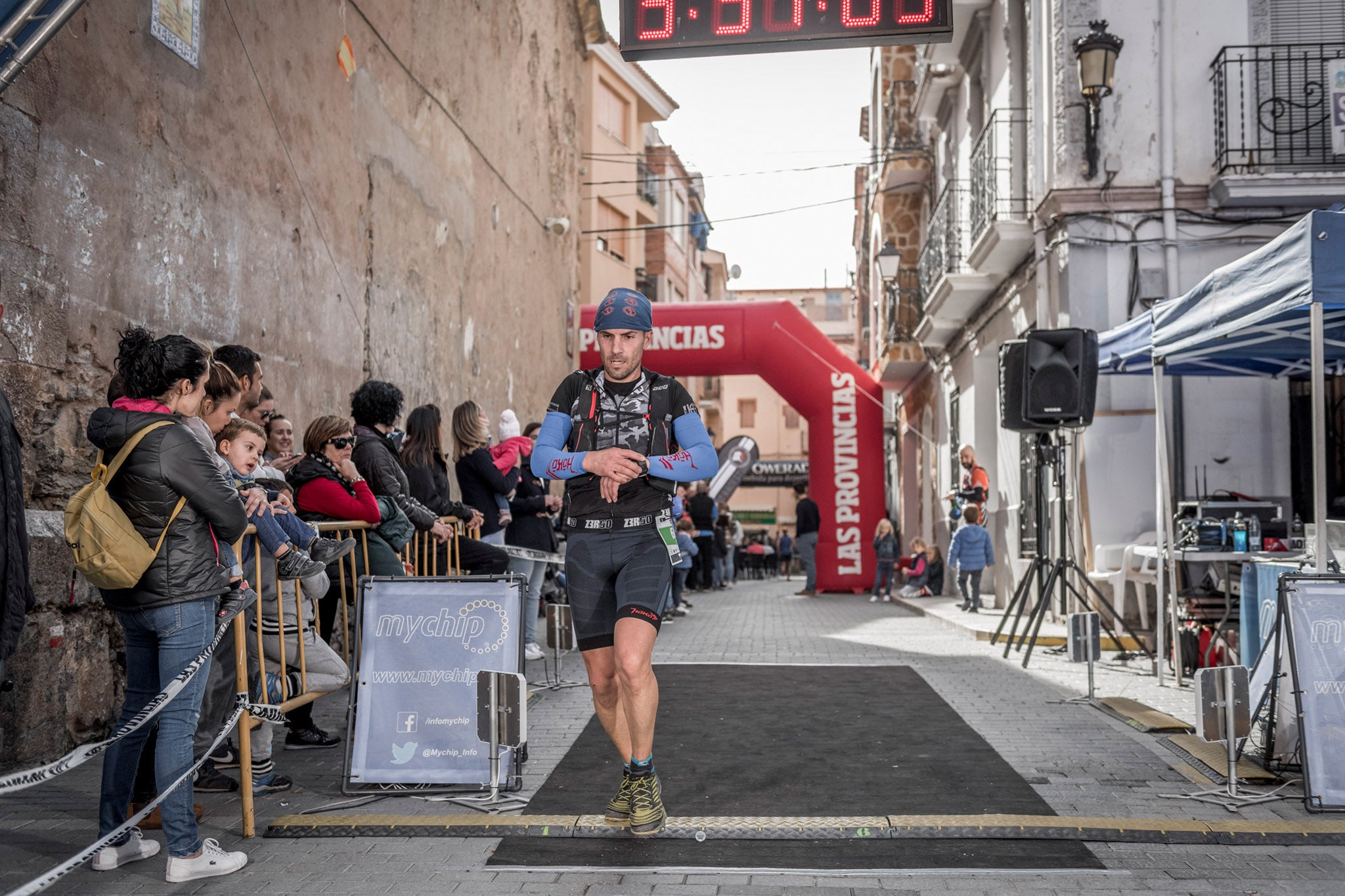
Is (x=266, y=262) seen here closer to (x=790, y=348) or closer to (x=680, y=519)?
(x=680, y=519)

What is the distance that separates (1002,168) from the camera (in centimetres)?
1393

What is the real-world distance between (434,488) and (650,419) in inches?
142

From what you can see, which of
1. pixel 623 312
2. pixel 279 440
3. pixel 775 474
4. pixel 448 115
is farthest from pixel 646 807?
pixel 775 474

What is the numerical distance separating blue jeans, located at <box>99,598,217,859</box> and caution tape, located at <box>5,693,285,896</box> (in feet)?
0.16

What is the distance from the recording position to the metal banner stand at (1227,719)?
192 inches

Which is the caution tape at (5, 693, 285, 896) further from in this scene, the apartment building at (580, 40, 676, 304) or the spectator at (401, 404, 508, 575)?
the apartment building at (580, 40, 676, 304)

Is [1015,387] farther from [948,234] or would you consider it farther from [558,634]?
[948,234]

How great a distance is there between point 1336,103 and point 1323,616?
8314 mm

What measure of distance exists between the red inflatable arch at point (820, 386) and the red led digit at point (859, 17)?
1203cm

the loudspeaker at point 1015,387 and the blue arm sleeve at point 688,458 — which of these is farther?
the loudspeaker at point 1015,387

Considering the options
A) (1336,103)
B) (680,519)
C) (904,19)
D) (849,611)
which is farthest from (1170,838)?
(680,519)

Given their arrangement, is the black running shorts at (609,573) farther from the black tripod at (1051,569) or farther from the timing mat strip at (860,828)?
the black tripod at (1051,569)

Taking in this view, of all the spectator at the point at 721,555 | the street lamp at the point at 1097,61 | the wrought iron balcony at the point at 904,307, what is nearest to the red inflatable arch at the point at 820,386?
the wrought iron balcony at the point at 904,307

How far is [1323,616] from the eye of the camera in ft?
16.3
